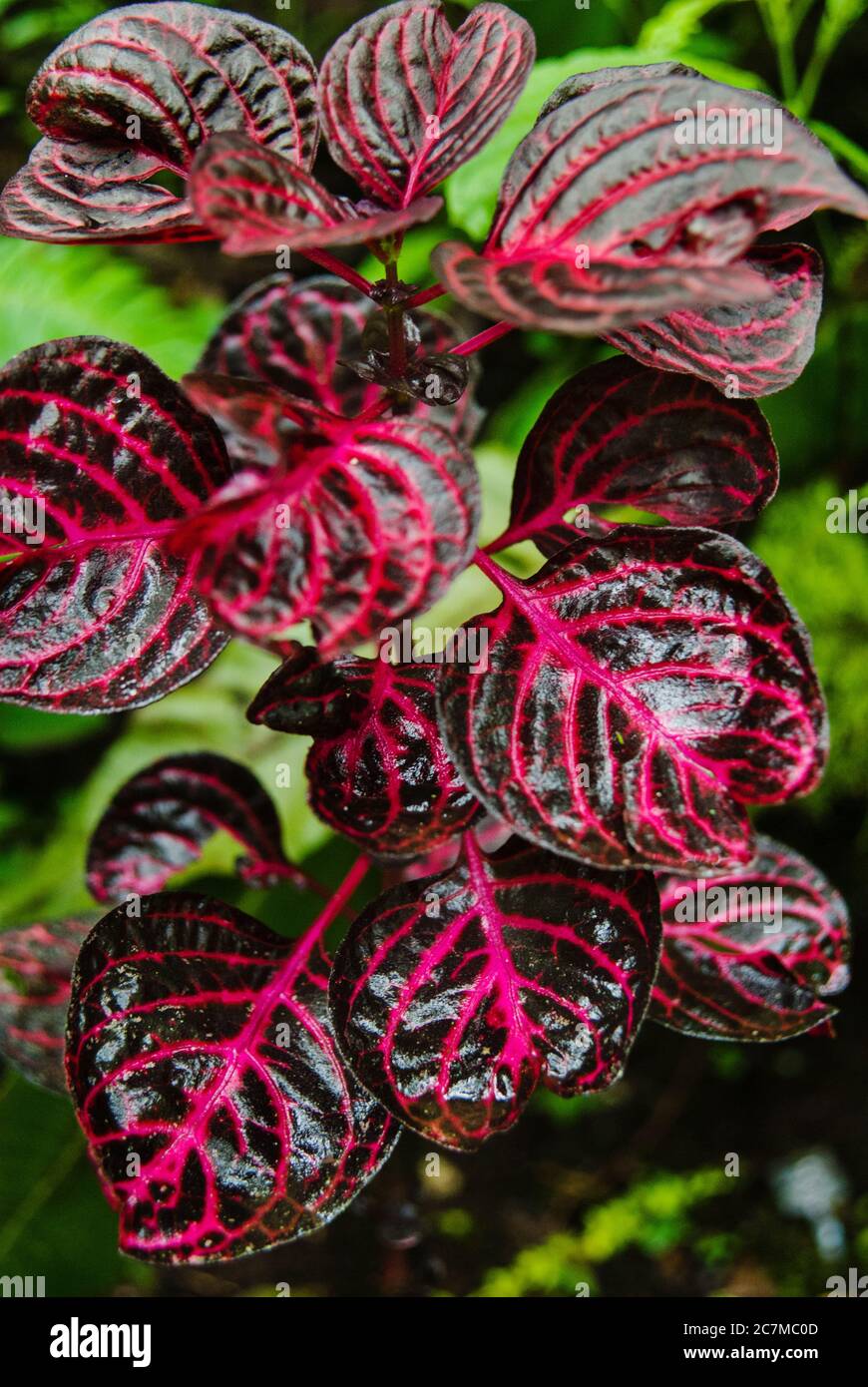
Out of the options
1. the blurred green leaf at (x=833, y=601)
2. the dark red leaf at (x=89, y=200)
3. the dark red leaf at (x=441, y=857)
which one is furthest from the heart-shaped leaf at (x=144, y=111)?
the blurred green leaf at (x=833, y=601)

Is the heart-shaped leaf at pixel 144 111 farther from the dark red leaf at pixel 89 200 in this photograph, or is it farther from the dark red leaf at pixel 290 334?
the dark red leaf at pixel 290 334

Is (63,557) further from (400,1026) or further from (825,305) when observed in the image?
(825,305)

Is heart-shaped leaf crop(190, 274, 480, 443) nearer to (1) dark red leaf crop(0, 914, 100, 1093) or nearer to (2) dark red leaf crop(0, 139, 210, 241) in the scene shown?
(2) dark red leaf crop(0, 139, 210, 241)

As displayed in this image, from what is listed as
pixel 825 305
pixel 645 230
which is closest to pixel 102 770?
pixel 645 230

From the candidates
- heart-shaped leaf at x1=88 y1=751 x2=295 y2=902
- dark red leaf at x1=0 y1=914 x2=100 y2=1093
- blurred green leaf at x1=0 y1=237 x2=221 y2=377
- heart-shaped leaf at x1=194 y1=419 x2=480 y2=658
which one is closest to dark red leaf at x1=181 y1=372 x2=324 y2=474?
heart-shaped leaf at x1=194 y1=419 x2=480 y2=658

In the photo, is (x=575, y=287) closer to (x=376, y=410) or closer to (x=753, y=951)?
(x=376, y=410)

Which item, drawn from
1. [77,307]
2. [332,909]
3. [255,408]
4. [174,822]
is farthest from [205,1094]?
[77,307]
